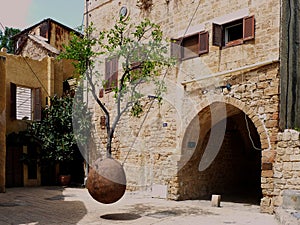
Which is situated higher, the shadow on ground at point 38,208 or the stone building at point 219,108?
the stone building at point 219,108

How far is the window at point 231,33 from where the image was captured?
9.41 metres

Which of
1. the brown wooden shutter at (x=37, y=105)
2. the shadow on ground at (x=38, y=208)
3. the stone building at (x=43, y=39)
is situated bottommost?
the shadow on ground at (x=38, y=208)

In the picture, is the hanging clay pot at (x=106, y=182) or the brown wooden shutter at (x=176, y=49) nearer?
the hanging clay pot at (x=106, y=182)

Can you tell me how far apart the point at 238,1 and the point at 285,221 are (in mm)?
5874

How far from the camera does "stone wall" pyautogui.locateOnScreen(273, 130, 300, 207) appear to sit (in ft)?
27.3

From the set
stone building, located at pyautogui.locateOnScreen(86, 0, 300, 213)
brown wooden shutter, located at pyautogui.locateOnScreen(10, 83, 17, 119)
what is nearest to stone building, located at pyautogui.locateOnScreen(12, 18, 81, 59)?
brown wooden shutter, located at pyautogui.locateOnScreen(10, 83, 17, 119)

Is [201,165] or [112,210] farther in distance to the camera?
[201,165]

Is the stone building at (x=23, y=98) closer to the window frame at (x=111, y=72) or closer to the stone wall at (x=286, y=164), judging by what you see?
the window frame at (x=111, y=72)

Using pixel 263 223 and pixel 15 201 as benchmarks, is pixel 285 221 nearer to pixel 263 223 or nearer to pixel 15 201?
pixel 263 223

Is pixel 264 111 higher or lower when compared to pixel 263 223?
higher

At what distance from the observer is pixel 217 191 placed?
12.4 meters

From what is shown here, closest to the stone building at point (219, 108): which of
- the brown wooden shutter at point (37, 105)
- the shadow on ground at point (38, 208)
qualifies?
the brown wooden shutter at point (37, 105)

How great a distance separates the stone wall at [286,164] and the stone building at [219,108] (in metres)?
0.02

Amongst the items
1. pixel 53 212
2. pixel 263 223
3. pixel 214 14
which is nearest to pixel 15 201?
pixel 53 212
